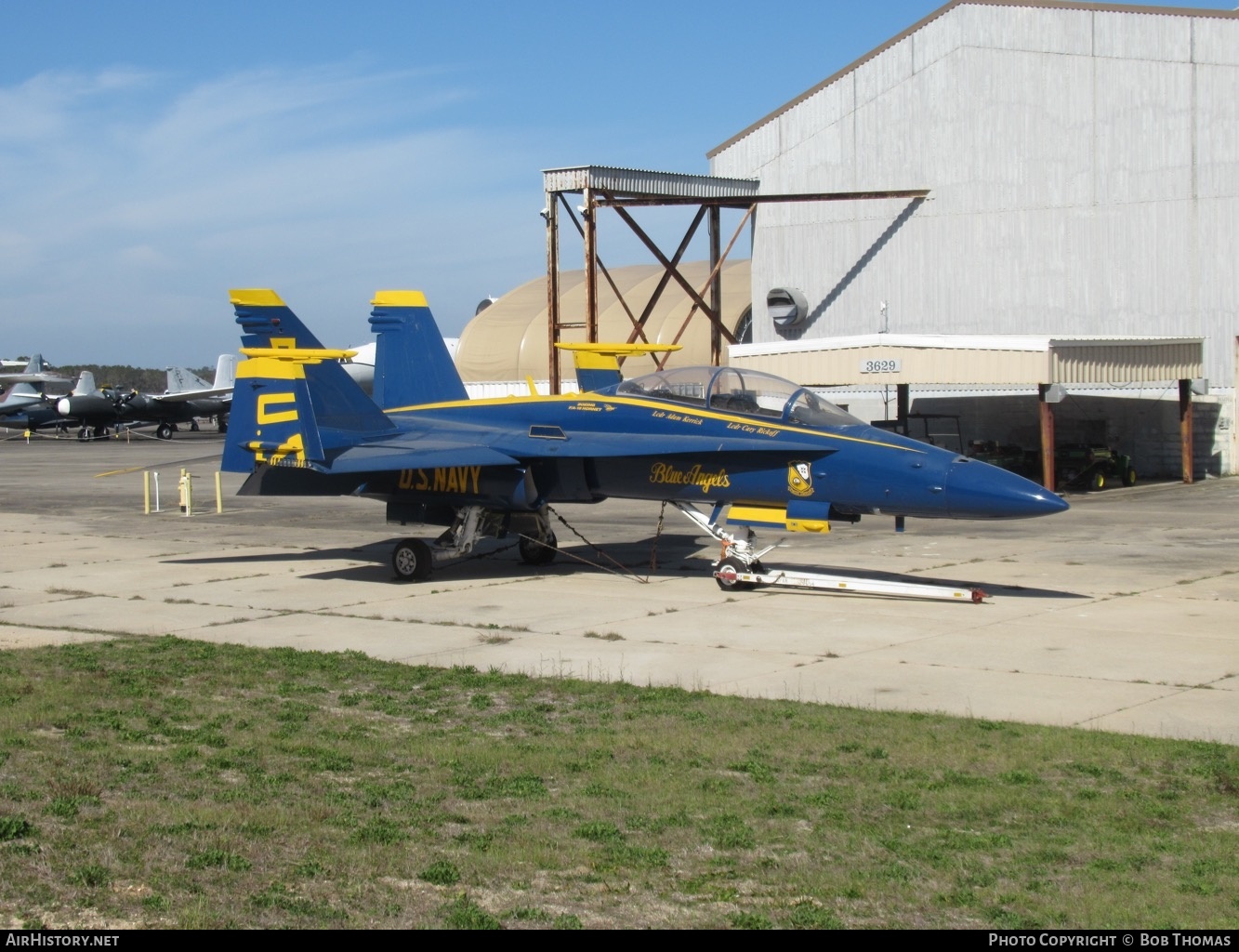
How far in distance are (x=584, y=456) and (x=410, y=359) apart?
5023mm

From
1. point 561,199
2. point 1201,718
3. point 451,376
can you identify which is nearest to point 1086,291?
point 561,199

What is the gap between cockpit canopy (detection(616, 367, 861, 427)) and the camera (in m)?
15.0

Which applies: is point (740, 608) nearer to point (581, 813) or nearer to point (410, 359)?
point (581, 813)

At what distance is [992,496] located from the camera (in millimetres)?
13523

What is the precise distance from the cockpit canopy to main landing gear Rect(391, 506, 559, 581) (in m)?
2.40

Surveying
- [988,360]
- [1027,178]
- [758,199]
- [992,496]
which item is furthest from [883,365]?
[992,496]

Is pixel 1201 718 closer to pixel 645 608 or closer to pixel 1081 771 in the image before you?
pixel 1081 771

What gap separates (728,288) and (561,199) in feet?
59.8

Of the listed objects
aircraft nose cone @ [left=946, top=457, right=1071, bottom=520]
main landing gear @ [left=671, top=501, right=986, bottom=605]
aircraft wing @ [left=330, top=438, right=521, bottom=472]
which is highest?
aircraft wing @ [left=330, top=438, right=521, bottom=472]

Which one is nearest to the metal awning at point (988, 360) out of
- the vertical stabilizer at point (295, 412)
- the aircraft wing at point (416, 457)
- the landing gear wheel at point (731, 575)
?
the landing gear wheel at point (731, 575)

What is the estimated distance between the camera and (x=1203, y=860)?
234 inches

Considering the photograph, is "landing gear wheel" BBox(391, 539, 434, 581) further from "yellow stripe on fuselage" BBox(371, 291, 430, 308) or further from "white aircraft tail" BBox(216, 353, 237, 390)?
"white aircraft tail" BBox(216, 353, 237, 390)

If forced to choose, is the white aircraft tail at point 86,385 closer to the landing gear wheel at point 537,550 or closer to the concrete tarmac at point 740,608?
the concrete tarmac at point 740,608

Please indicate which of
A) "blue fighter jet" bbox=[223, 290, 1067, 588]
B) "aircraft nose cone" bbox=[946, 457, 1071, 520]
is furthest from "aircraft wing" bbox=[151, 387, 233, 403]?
"aircraft nose cone" bbox=[946, 457, 1071, 520]
